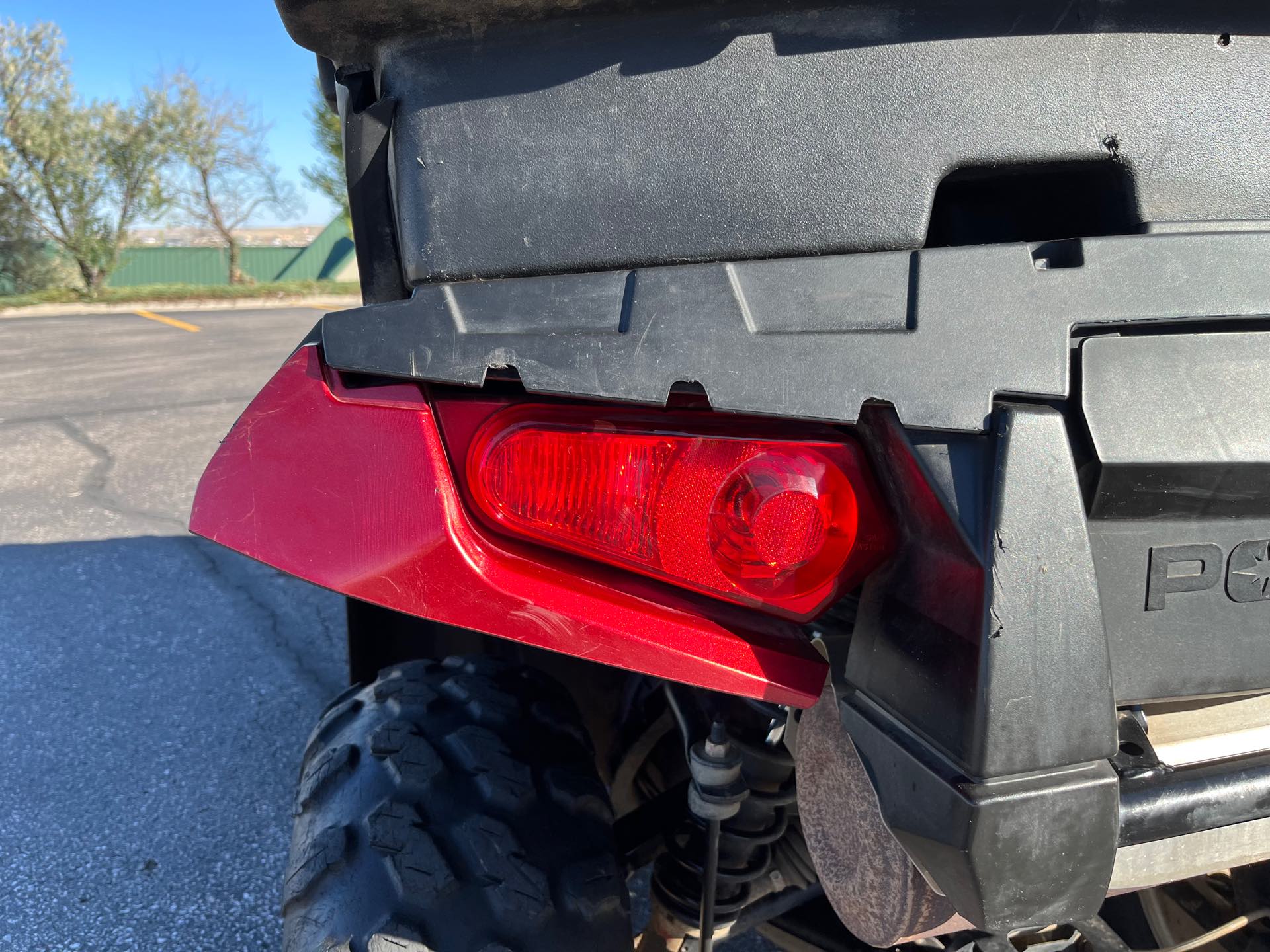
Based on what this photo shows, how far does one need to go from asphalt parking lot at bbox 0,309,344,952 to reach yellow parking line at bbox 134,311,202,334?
967 cm

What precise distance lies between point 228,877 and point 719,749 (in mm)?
1581

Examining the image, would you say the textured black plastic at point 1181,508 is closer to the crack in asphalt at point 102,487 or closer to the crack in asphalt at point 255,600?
the crack in asphalt at point 255,600

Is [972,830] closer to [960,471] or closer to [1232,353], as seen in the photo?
[960,471]

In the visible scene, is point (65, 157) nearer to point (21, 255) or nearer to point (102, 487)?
point (21, 255)

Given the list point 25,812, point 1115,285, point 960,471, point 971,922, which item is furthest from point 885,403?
point 25,812

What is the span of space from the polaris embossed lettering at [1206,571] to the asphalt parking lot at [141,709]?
76.6 inches

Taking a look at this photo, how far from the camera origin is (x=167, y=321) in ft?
53.0

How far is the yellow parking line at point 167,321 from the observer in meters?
14.7

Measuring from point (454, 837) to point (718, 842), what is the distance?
34 cm

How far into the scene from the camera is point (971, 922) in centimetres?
83

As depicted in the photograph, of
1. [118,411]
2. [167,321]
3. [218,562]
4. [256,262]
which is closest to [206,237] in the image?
[256,262]

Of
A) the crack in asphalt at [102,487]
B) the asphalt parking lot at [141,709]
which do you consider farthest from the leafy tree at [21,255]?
the asphalt parking lot at [141,709]

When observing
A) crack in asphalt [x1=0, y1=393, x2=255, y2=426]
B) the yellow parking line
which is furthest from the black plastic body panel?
the yellow parking line

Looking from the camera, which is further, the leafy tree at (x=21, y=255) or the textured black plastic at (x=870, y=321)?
the leafy tree at (x=21, y=255)
